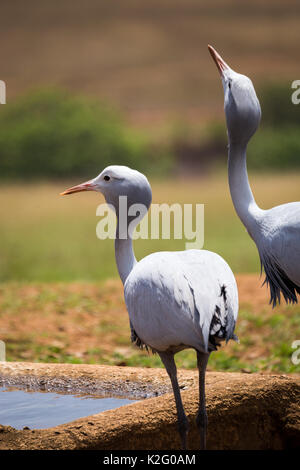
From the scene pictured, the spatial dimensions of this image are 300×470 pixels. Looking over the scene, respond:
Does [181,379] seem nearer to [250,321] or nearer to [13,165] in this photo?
[250,321]

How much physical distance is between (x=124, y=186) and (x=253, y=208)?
70 centimetres

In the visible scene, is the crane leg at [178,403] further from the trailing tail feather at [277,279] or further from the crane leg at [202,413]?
the trailing tail feather at [277,279]

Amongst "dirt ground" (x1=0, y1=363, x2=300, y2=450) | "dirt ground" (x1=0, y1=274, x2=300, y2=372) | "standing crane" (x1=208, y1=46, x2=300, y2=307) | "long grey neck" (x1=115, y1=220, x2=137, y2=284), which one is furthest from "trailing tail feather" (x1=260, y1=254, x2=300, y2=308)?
"dirt ground" (x1=0, y1=274, x2=300, y2=372)

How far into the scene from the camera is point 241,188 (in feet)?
10.0

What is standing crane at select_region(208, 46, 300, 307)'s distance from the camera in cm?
295

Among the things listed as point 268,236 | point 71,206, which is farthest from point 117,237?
point 71,206

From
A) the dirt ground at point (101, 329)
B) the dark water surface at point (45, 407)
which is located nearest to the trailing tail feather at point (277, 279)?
the dark water surface at point (45, 407)

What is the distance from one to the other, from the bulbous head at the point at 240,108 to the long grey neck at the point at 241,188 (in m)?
0.05

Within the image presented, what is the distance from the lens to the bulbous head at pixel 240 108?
2.95m

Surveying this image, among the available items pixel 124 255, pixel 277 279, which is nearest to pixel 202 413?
pixel 124 255

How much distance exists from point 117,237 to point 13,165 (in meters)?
14.5

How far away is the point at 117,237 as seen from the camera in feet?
8.98
